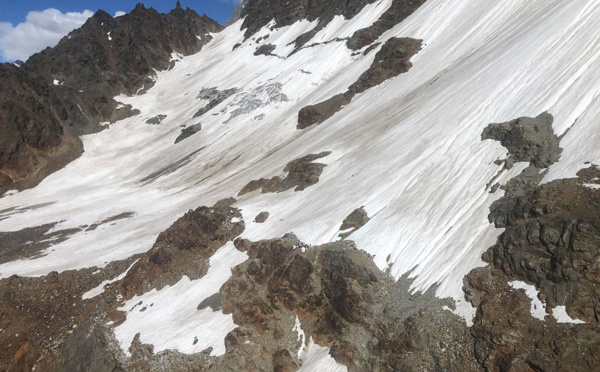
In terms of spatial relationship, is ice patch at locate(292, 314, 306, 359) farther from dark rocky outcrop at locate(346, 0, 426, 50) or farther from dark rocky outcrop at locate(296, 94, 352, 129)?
dark rocky outcrop at locate(346, 0, 426, 50)

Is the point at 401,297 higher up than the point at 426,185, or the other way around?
the point at 426,185

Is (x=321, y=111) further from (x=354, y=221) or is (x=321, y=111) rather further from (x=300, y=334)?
(x=300, y=334)

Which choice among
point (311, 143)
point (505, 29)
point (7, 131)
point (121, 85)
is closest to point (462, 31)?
point (505, 29)

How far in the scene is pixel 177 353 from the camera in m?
19.8

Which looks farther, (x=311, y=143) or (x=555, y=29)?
(x=311, y=143)

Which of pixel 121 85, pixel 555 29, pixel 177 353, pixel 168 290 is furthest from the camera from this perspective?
pixel 121 85

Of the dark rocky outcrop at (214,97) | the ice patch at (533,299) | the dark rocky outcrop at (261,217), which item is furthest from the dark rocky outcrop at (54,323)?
the dark rocky outcrop at (214,97)

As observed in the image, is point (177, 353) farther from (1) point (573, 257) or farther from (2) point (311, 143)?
(2) point (311, 143)

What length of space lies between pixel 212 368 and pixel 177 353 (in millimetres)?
2556

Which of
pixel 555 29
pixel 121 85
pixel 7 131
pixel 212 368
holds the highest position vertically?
pixel 121 85

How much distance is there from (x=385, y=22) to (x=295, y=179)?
48.7m

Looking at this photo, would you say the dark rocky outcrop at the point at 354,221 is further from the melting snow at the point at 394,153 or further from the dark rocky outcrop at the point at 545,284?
the dark rocky outcrop at the point at 545,284

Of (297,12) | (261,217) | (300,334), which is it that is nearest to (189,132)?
(261,217)

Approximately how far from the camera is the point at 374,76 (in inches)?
A: 2051
